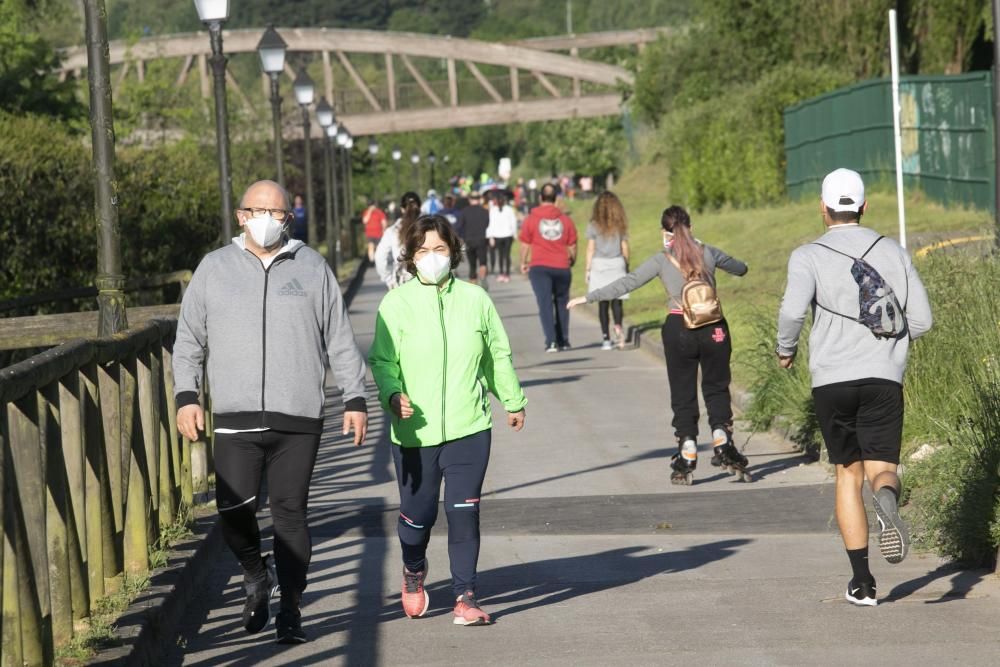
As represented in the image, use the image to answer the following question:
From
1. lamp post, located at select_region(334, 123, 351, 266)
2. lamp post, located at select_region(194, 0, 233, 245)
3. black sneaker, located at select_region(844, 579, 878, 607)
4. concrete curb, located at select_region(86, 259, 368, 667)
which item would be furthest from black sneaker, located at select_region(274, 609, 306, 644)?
lamp post, located at select_region(334, 123, 351, 266)

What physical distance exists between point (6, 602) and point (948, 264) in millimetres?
7992

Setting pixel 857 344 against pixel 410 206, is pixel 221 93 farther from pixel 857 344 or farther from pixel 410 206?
pixel 857 344

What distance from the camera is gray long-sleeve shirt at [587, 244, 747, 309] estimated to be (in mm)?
11344

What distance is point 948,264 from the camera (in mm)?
11859

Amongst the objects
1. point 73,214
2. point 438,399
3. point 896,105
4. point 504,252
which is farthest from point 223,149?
point 504,252

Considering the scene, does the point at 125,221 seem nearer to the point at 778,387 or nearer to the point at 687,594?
the point at 778,387

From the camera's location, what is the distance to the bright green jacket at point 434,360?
288 inches

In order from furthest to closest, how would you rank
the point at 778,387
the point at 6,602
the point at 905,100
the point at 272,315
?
1. the point at 905,100
2. the point at 778,387
3. the point at 272,315
4. the point at 6,602

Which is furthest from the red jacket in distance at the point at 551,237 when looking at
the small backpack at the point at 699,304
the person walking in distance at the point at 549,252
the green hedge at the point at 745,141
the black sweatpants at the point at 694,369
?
the green hedge at the point at 745,141

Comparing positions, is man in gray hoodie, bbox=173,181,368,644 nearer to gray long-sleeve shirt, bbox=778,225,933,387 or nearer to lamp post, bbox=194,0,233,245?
gray long-sleeve shirt, bbox=778,225,933,387

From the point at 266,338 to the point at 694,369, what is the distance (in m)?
4.90

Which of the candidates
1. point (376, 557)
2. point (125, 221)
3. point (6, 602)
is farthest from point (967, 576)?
point (125, 221)

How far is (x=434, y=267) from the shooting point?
736cm

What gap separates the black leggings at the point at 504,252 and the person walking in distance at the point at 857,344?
25586 mm
